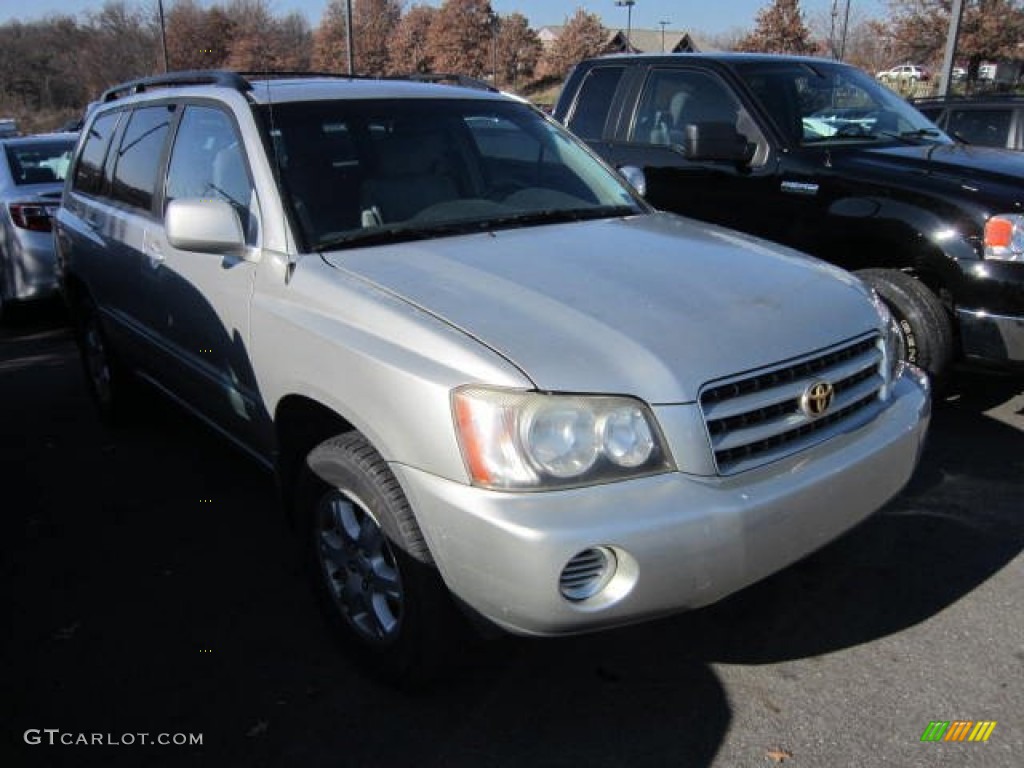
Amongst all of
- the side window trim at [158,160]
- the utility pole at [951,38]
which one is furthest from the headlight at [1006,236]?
the utility pole at [951,38]

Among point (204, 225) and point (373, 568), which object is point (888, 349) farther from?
point (204, 225)

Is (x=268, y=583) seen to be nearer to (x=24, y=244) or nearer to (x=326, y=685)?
(x=326, y=685)

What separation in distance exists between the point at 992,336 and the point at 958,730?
2.44 meters

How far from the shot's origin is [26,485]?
14.6ft

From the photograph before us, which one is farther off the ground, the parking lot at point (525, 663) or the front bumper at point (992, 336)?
the front bumper at point (992, 336)

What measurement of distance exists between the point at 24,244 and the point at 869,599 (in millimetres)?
7124

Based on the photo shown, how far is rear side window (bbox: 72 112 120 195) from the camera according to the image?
4.84 meters

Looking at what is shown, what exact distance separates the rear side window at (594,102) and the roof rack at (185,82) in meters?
2.97

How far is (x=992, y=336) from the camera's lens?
4.33m

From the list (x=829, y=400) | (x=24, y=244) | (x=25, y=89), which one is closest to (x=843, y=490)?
(x=829, y=400)

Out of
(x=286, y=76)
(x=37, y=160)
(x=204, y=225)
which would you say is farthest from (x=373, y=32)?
(x=204, y=225)

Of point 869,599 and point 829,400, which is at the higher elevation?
point 829,400

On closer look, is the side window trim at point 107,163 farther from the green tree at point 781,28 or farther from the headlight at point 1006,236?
the green tree at point 781,28

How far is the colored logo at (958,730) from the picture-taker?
248 cm
